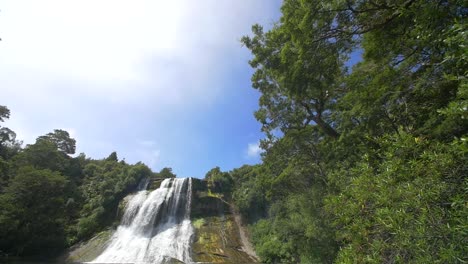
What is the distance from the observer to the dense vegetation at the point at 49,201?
24.9 metres

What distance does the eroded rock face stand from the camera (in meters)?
24.3

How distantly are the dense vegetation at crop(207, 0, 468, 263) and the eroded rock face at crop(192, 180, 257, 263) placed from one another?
1387 cm

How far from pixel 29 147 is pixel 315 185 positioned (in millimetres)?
37789

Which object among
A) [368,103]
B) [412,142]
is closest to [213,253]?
[368,103]

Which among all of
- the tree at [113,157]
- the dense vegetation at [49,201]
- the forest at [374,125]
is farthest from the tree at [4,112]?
the forest at [374,125]

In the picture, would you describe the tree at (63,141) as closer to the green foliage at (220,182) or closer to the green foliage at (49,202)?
the green foliage at (49,202)

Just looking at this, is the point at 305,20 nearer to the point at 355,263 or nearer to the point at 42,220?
the point at 355,263

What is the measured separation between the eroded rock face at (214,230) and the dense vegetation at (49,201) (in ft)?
31.8

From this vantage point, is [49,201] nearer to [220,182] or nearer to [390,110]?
[220,182]

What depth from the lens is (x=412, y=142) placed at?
387 centimetres

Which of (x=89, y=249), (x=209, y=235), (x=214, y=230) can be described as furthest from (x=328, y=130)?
(x=89, y=249)

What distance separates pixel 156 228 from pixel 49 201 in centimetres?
1118

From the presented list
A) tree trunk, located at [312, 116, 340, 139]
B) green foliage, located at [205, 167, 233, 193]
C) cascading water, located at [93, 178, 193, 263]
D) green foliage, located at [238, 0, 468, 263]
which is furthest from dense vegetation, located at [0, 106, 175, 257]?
green foliage, located at [238, 0, 468, 263]

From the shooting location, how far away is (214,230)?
2906 centimetres
